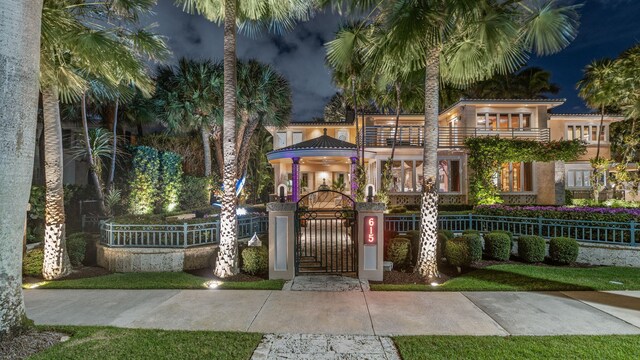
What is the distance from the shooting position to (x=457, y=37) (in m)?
8.39

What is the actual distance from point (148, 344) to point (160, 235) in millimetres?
4973

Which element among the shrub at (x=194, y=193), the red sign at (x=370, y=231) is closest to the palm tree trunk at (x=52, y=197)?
the red sign at (x=370, y=231)

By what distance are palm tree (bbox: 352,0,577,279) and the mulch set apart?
271 inches

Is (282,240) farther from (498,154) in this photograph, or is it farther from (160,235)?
(498,154)

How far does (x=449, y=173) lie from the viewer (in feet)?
66.8

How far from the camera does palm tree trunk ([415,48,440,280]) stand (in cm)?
745

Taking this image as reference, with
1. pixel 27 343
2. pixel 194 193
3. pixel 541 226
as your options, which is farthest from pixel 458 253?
pixel 194 193

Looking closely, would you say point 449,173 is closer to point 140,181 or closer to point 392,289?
point 392,289

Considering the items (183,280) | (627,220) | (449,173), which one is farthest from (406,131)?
(183,280)

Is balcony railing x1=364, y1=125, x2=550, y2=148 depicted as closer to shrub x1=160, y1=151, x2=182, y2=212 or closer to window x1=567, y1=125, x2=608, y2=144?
window x1=567, y1=125, x2=608, y2=144

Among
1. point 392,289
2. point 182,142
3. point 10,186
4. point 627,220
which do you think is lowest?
point 392,289

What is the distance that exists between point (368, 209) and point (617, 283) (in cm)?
556

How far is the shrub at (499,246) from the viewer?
8.96 metres

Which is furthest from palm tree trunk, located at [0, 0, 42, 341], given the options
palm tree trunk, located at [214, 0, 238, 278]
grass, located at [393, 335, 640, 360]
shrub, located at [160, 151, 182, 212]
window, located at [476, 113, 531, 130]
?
window, located at [476, 113, 531, 130]
